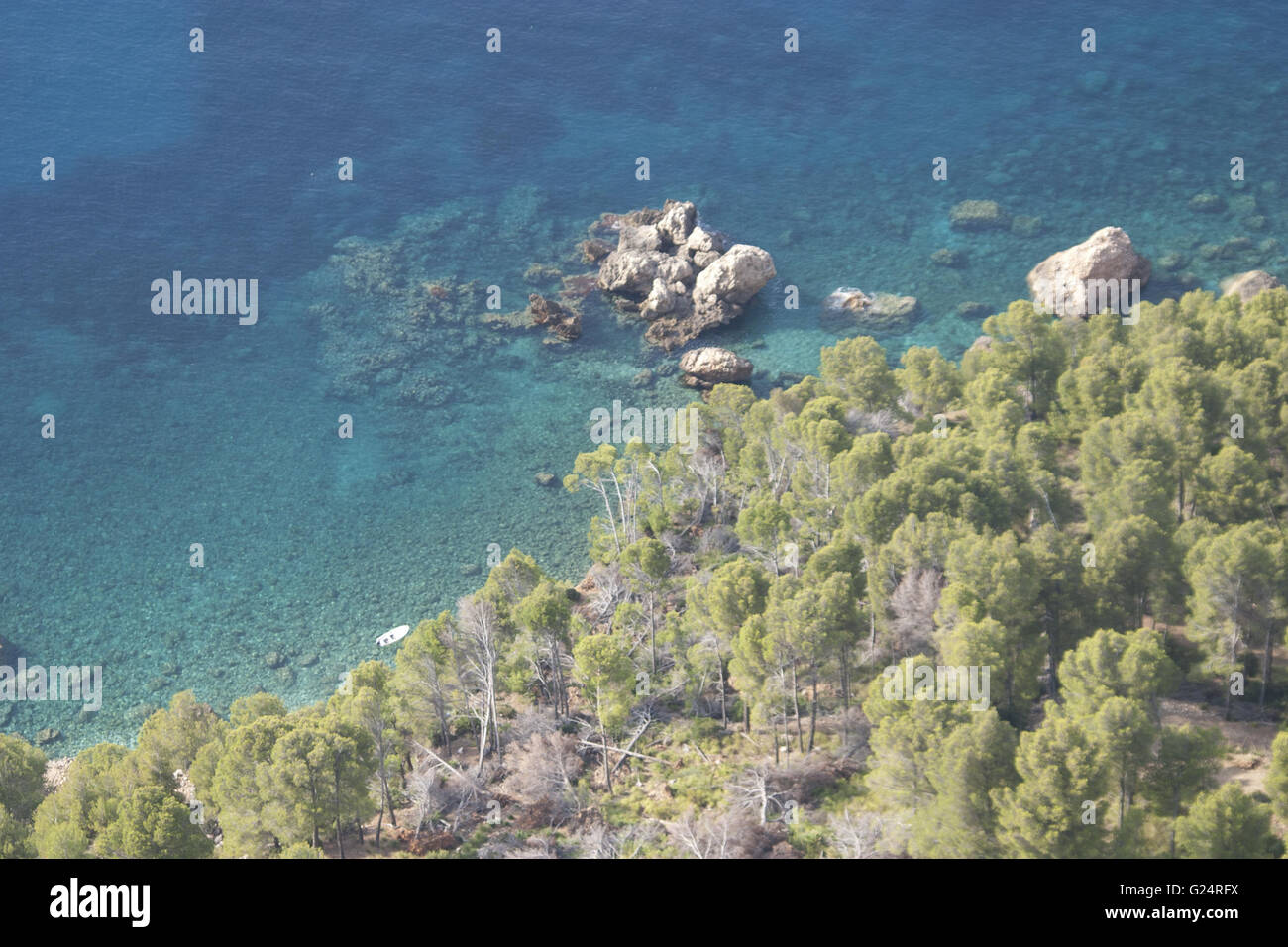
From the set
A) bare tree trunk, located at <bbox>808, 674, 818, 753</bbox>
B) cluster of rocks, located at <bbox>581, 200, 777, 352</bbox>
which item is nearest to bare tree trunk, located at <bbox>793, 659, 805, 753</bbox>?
bare tree trunk, located at <bbox>808, 674, 818, 753</bbox>

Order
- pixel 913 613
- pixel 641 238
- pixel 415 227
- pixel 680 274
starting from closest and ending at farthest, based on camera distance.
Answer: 1. pixel 913 613
2. pixel 680 274
3. pixel 641 238
4. pixel 415 227

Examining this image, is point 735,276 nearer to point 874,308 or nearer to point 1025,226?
point 874,308

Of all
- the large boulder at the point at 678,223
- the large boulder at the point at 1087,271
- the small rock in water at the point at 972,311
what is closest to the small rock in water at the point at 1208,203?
the large boulder at the point at 1087,271

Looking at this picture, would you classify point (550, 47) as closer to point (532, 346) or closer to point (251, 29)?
point (251, 29)

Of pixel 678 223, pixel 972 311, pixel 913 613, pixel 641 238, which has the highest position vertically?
pixel 678 223

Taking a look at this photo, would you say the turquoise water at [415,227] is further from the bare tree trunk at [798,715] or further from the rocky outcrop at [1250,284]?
the bare tree trunk at [798,715]

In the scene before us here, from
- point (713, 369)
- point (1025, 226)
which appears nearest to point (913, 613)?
point (713, 369)
